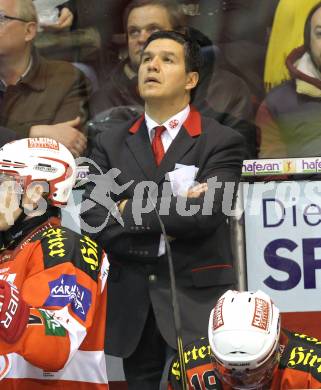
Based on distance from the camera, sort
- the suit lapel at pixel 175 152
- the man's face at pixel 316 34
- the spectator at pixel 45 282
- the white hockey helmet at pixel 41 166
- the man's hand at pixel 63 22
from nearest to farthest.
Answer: the spectator at pixel 45 282
the white hockey helmet at pixel 41 166
the suit lapel at pixel 175 152
the man's face at pixel 316 34
the man's hand at pixel 63 22

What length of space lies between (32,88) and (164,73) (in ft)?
3.36

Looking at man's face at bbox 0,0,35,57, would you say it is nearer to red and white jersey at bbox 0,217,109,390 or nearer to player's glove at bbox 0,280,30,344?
red and white jersey at bbox 0,217,109,390

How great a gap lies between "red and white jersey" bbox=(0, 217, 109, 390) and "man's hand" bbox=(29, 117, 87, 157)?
144 centimetres

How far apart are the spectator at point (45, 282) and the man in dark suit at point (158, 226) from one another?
0.46 m

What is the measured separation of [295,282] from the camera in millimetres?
6996

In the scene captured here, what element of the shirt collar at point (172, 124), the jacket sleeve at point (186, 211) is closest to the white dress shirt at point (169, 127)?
the shirt collar at point (172, 124)

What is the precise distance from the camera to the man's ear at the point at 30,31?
7.08m

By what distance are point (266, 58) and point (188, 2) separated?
54 cm

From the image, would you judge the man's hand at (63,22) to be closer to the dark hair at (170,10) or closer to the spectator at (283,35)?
the dark hair at (170,10)

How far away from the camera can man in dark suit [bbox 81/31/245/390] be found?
19.7 feet

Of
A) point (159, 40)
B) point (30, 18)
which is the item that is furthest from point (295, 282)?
point (30, 18)

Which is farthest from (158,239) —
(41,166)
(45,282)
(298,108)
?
(298,108)

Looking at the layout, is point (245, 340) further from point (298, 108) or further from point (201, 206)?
point (298, 108)

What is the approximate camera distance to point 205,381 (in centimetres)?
532
